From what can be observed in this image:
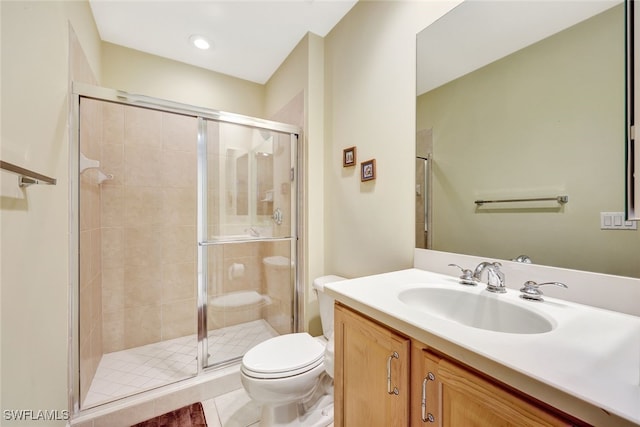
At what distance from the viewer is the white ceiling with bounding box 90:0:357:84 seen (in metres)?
1.67

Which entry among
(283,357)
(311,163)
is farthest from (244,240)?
(283,357)

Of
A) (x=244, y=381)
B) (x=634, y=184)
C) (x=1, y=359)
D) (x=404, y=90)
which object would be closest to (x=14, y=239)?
(x=1, y=359)

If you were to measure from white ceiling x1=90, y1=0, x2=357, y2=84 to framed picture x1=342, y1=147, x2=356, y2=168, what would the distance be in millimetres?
957

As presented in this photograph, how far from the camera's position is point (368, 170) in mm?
1566

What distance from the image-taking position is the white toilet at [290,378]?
122cm

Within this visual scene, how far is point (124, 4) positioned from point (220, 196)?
1386 millimetres

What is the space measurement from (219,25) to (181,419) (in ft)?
8.57

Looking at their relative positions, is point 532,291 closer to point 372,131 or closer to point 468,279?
point 468,279

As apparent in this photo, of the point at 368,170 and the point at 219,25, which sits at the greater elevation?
the point at 219,25

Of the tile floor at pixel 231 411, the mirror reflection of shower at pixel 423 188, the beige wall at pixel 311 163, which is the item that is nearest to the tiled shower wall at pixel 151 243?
the beige wall at pixel 311 163

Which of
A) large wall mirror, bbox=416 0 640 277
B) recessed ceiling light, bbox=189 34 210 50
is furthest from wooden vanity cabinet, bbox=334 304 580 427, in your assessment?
recessed ceiling light, bbox=189 34 210 50

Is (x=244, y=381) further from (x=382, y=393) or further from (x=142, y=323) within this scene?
(x=142, y=323)

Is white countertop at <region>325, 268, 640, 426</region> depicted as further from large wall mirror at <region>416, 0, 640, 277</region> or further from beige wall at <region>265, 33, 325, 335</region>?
beige wall at <region>265, 33, 325, 335</region>

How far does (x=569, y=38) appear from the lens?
0.83 meters
